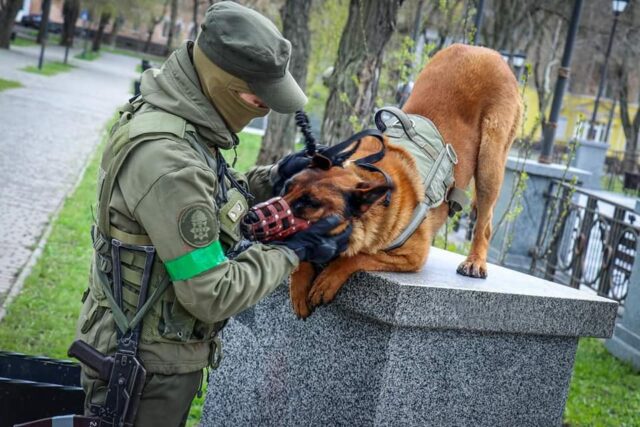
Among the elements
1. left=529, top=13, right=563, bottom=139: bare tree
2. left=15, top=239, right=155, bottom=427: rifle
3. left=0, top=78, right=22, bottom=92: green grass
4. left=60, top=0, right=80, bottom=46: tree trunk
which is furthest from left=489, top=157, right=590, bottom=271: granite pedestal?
left=60, top=0, right=80, bottom=46: tree trunk

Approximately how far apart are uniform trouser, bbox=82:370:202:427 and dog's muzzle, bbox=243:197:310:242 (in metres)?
0.60

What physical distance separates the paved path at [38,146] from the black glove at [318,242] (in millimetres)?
4849

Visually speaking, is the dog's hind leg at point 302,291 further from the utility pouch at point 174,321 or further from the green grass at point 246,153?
the green grass at point 246,153

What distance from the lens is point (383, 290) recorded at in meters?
3.61

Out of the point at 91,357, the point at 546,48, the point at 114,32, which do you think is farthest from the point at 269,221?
the point at 114,32

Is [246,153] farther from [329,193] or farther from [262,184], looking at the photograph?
[329,193]

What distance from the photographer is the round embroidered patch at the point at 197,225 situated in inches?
110

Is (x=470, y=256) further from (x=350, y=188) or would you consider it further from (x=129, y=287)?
(x=129, y=287)

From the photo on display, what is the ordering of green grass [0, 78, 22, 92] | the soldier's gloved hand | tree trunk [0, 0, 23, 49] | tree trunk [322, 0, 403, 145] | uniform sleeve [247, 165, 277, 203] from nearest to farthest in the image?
the soldier's gloved hand
uniform sleeve [247, 165, 277, 203]
tree trunk [322, 0, 403, 145]
green grass [0, 78, 22, 92]
tree trunk [0, 0, 23, 49]

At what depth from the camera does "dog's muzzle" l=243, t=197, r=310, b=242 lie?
3027 mm

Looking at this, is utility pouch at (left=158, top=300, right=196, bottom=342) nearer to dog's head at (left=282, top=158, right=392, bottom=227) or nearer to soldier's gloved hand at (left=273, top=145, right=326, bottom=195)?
dog's head at (left=282, top=158, right=392, bottom=227)

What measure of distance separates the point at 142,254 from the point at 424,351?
143cm

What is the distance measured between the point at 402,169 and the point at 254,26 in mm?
1142

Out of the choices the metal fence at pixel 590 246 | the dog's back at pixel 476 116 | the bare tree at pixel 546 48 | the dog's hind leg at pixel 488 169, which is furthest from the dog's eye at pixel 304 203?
the bare tree at pixel 546 48
